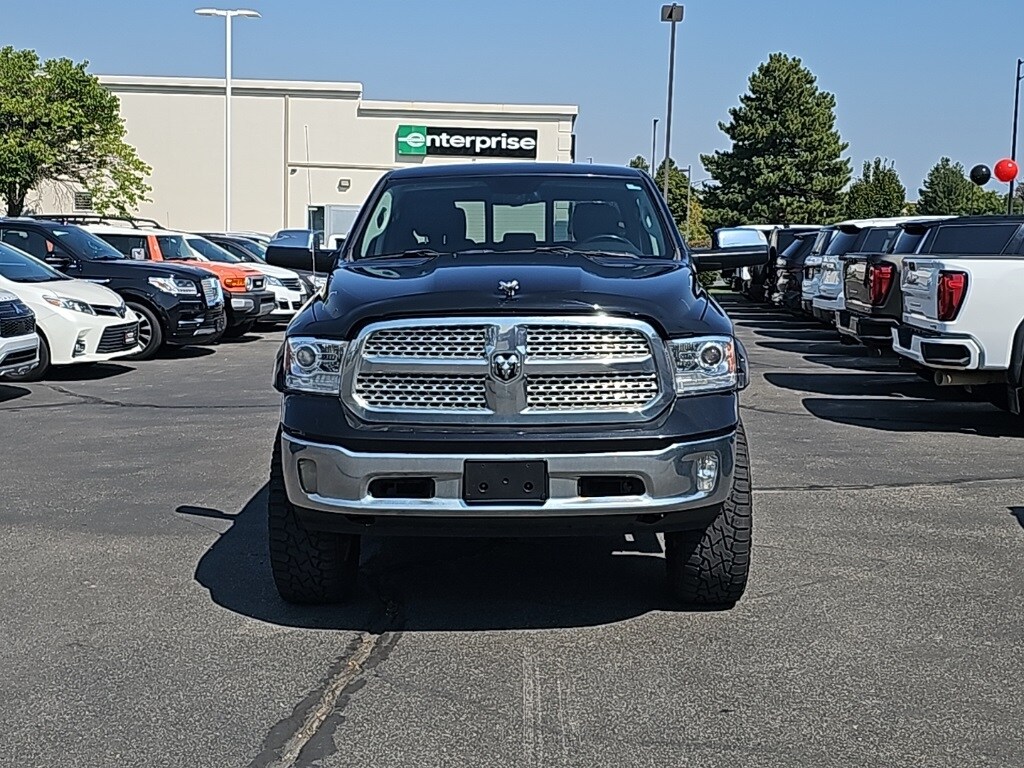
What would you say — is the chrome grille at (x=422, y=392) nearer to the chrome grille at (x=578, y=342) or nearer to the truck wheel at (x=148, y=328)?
the chrome grille at (x=578, y=342)

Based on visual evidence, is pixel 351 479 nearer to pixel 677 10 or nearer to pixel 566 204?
pixel 566 204

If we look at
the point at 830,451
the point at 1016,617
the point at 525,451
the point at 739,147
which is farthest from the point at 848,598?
the point at 739,147

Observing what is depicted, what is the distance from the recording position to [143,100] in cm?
4769

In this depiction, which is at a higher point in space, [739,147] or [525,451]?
[739,147]

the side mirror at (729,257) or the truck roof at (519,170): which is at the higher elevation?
the truck roof at (519,170)

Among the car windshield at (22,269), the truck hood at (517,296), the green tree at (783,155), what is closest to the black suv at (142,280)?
the car windshield at (22,269)

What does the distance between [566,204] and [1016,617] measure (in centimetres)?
282

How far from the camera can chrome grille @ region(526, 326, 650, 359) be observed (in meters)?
4.76

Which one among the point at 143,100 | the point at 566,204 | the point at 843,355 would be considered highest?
the point at 143,100

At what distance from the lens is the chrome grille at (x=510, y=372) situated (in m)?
4.73

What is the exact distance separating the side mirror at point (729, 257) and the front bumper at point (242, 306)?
12.7 m

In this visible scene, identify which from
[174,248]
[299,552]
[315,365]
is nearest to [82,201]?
[174,248]

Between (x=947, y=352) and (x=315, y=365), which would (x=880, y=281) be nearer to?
(x=947, y=352)

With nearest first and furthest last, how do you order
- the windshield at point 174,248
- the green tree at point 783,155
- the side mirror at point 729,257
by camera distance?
the side mirror at point 729,257
the windshield at point 174,248
the green tree at point 783,155
